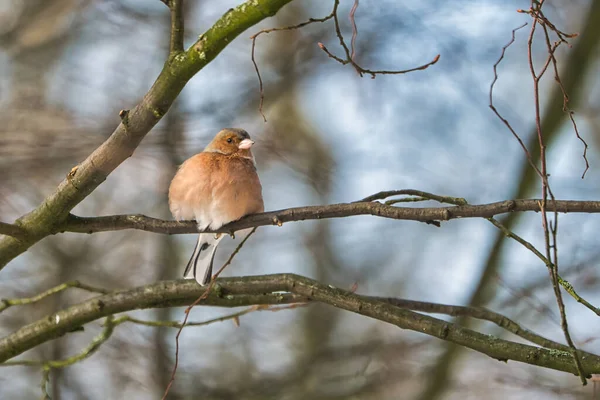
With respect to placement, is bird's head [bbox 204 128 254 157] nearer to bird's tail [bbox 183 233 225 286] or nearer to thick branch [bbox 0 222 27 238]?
bird's tail [bbox 183 233 225 286]

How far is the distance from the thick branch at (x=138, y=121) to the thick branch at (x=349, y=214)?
0.12 meters

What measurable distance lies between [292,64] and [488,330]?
10.6 feet

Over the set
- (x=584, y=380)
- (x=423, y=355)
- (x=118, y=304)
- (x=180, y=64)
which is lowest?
(x=584, y=380)

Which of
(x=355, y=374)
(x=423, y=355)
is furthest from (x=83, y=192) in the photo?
(x=423, y=355)

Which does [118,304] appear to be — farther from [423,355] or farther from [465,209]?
[423,355]

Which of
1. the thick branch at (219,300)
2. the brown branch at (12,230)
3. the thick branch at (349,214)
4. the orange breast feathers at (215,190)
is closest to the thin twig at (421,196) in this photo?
the thick branch at (349,214)

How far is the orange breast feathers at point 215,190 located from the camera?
3887 millimetres

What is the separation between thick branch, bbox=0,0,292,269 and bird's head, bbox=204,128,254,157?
1707 millimetres

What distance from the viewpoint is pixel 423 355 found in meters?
6.49

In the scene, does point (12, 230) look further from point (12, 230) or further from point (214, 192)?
point (214, 192)

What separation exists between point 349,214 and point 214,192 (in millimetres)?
1363

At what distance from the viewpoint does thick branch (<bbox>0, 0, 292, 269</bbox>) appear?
2.63m

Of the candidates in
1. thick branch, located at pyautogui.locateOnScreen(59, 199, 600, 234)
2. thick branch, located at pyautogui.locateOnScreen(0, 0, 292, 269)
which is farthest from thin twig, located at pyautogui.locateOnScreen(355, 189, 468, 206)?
thick branch, located at pyautogui.locateOnScreen(0, 0, 292, 269)

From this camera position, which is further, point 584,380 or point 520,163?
point 520,163
